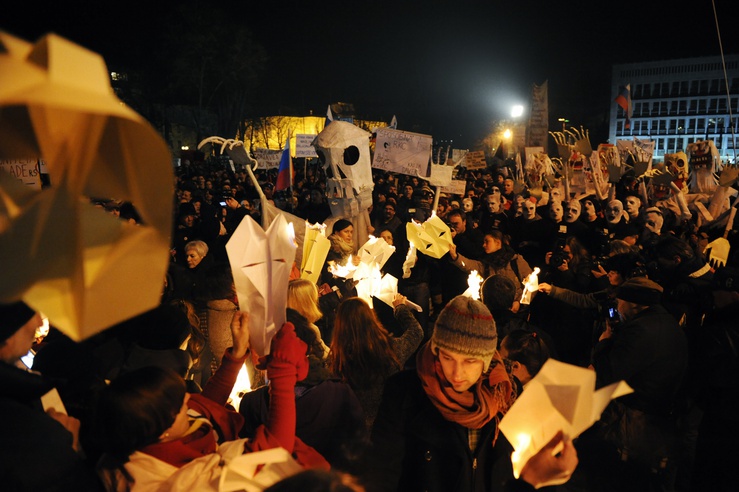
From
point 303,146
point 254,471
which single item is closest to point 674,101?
point 303,146

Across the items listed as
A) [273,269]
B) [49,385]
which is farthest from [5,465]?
[273,269]

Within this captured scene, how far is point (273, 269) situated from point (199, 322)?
1.66m

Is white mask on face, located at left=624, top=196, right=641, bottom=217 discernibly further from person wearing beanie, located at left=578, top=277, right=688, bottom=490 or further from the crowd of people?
person wearing beanie, located at left=578, top=277, right=688, bottom=490

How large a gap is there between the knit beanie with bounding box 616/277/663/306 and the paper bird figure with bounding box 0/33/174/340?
320cm

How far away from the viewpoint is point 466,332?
2.22 m

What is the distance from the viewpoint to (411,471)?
2205mm

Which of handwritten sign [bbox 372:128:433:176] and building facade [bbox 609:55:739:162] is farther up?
building facade [bbox 609:55:739:162]

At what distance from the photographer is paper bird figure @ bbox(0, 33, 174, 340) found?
95 centimetres

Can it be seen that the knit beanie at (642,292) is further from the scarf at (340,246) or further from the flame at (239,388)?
the scarf at (340,246)

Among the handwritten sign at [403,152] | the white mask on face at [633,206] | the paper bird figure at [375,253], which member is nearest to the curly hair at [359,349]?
the paper bird figure at [375,253]

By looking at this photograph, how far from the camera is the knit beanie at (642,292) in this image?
11.2 ft

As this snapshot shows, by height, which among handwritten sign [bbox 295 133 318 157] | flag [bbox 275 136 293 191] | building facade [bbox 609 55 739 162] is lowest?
flag [bbox 275 136 293 191]

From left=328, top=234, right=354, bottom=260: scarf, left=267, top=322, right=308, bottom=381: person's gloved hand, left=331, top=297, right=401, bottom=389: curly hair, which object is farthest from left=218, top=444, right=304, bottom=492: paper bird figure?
left=328, top=234, right=354, bottom=260: scarf

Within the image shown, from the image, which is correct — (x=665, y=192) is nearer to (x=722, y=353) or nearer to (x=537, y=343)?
(x=722, y=353)
